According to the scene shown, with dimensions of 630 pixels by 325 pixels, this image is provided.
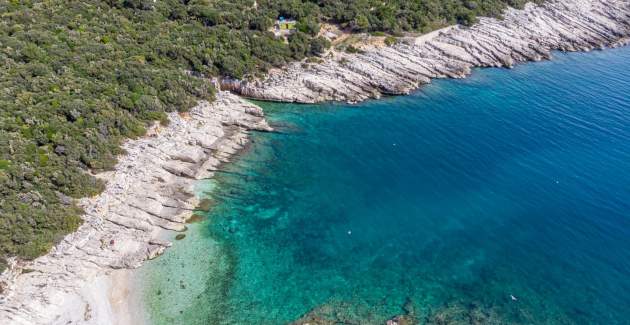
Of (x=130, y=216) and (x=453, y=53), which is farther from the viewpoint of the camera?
(x=453, y=53)

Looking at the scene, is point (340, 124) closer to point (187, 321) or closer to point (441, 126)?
point (441, 126)

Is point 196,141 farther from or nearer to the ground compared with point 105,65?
nearer to the ground

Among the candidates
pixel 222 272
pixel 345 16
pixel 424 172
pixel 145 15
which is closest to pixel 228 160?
pixel 222 272

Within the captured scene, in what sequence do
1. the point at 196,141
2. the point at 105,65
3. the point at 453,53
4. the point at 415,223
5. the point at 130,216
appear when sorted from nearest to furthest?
the point at 130,216 < the point at 415,223 < the point at 196,141 < the point at 105,65 < the point at 453,53

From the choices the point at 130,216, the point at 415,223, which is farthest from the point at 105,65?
the point at 415,223

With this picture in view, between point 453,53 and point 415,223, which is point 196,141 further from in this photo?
point 453,53

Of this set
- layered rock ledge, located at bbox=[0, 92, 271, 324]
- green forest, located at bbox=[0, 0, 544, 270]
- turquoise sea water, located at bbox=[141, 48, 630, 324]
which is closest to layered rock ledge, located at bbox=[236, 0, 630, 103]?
green forest, located at bbox=[0, 0, 544, 270]
